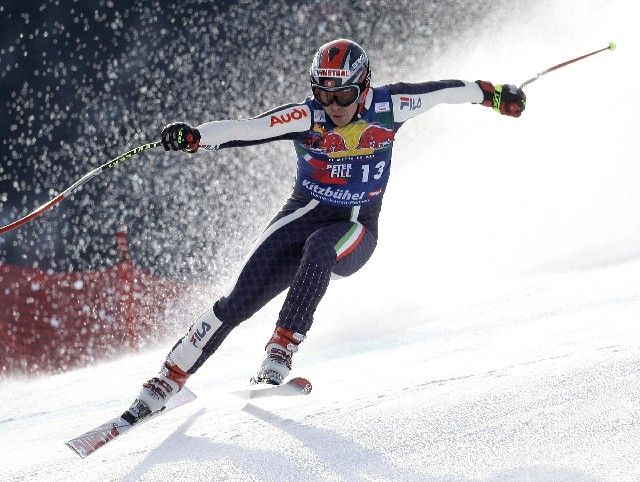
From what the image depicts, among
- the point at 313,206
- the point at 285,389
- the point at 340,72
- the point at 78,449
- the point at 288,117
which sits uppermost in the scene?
the point at 340,72

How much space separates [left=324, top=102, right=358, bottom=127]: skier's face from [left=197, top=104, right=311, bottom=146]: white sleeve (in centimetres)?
9

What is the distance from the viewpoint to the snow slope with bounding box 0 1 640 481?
2311 mm

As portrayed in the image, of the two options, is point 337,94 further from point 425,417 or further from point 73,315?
point 73,315

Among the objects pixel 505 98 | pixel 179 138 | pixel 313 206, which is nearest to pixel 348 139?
pixel 313 206

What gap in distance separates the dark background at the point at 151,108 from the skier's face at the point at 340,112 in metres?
6.23

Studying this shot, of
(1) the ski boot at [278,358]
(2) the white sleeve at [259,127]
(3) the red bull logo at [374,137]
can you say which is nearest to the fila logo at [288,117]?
(2) the white sleeve at [259,127]

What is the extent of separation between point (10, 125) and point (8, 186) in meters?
0.69

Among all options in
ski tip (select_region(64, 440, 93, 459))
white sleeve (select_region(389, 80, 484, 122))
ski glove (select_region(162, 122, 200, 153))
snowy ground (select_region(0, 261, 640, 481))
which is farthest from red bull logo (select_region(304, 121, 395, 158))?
ski tip (select_region(64, 440, 93, 459))

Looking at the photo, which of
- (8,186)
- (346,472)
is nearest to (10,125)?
(8,186)

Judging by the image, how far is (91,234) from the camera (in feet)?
30.7

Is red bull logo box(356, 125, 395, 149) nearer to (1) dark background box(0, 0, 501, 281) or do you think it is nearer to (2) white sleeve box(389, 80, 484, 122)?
(2) white sleeve box(389, 80, 484, 122)

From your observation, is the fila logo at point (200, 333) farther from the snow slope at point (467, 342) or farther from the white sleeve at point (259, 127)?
the white sleeve at point (259, 127)

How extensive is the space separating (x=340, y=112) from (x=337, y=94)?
0.08 meters

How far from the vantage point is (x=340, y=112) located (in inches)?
127
